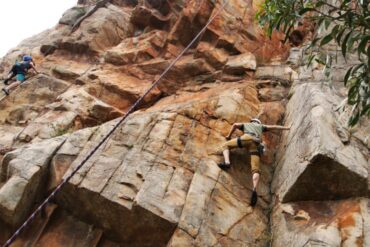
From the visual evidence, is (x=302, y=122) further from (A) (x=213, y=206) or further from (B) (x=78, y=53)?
(B) (x=78, y=53)

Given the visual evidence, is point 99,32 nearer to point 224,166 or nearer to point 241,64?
point 241,64

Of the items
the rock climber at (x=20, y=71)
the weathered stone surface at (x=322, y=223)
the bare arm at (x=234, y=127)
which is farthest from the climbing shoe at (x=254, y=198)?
the rock climber at (x=20, y=71)

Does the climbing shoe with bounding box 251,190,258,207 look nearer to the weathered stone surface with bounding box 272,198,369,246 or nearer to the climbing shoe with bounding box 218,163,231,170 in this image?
the weathered stone surface with bounding box 272,198,369,246

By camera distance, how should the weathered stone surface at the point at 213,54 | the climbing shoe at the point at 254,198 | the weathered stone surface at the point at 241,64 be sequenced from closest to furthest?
the climbing shoe at the point at 254,198 → the weathered stone surface at the point at 241,64 → the weathered stone surface at the point at 213,54

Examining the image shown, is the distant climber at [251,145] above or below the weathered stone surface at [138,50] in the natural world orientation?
above

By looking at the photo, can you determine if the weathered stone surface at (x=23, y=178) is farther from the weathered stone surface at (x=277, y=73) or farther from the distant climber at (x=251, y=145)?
the weathered stone surface at (x=277, y=73)

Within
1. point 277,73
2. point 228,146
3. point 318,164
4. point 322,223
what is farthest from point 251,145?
point 277,73

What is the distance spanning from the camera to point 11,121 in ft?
49.9

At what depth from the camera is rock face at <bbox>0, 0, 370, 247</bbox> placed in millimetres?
8914

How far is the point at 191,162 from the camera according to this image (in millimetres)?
10516

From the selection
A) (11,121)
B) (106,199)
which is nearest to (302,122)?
(106,199)

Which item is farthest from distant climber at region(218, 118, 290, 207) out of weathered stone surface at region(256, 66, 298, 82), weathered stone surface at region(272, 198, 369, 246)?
weathered stone surface at region(256, 66, 298, 82)

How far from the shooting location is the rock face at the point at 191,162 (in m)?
8.91

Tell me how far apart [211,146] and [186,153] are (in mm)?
851
